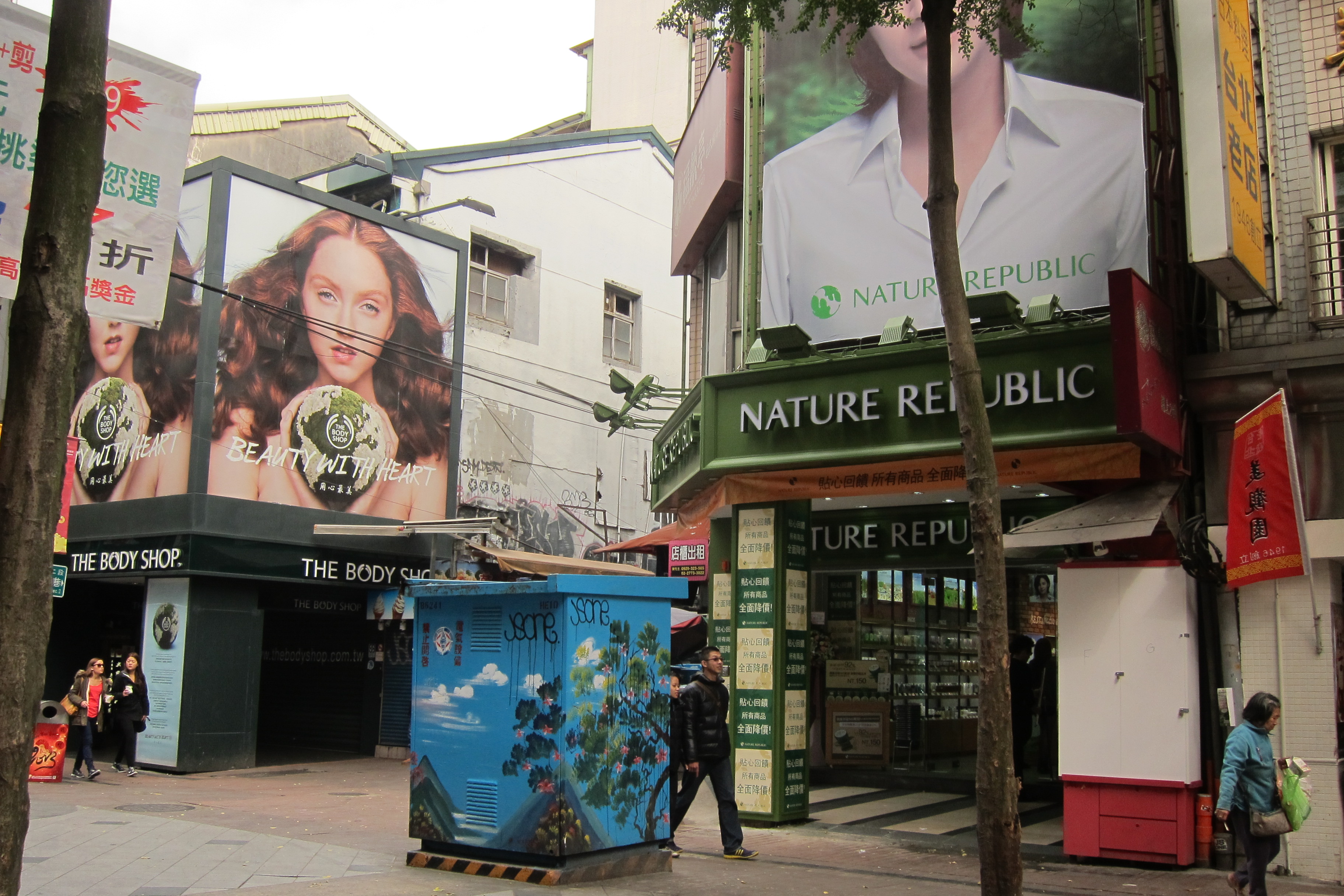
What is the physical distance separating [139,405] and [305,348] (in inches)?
109

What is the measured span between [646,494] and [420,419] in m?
7.98

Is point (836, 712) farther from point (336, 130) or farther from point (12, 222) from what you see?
point (336, 130)

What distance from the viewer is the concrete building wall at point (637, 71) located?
105 feet

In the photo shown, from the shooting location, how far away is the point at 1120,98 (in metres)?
10.8

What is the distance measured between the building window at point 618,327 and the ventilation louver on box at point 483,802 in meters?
18.9

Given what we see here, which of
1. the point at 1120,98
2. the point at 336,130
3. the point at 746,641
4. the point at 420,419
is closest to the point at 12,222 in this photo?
the point at 746,641

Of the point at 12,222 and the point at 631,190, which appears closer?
the point at 12,222

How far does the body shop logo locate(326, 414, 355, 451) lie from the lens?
1933 cm

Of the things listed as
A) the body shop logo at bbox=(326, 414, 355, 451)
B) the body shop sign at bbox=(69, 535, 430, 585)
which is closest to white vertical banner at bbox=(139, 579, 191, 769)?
the body shop sign at bbox=(69, 535, 430, 585)

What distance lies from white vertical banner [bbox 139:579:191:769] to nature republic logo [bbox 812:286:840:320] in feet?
35.1

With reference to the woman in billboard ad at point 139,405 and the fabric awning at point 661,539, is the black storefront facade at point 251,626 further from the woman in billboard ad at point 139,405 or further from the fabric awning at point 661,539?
the fabric awning at point 661,539

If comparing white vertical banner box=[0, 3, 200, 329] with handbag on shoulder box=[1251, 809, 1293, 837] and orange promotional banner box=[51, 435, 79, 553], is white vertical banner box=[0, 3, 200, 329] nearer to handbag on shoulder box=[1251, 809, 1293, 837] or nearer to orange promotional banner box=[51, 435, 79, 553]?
handbag on shoulder box=[1251, 809, 1293, 837]

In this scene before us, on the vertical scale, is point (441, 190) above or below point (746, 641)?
above

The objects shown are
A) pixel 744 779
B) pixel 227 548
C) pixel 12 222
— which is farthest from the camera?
pixel 227 548
